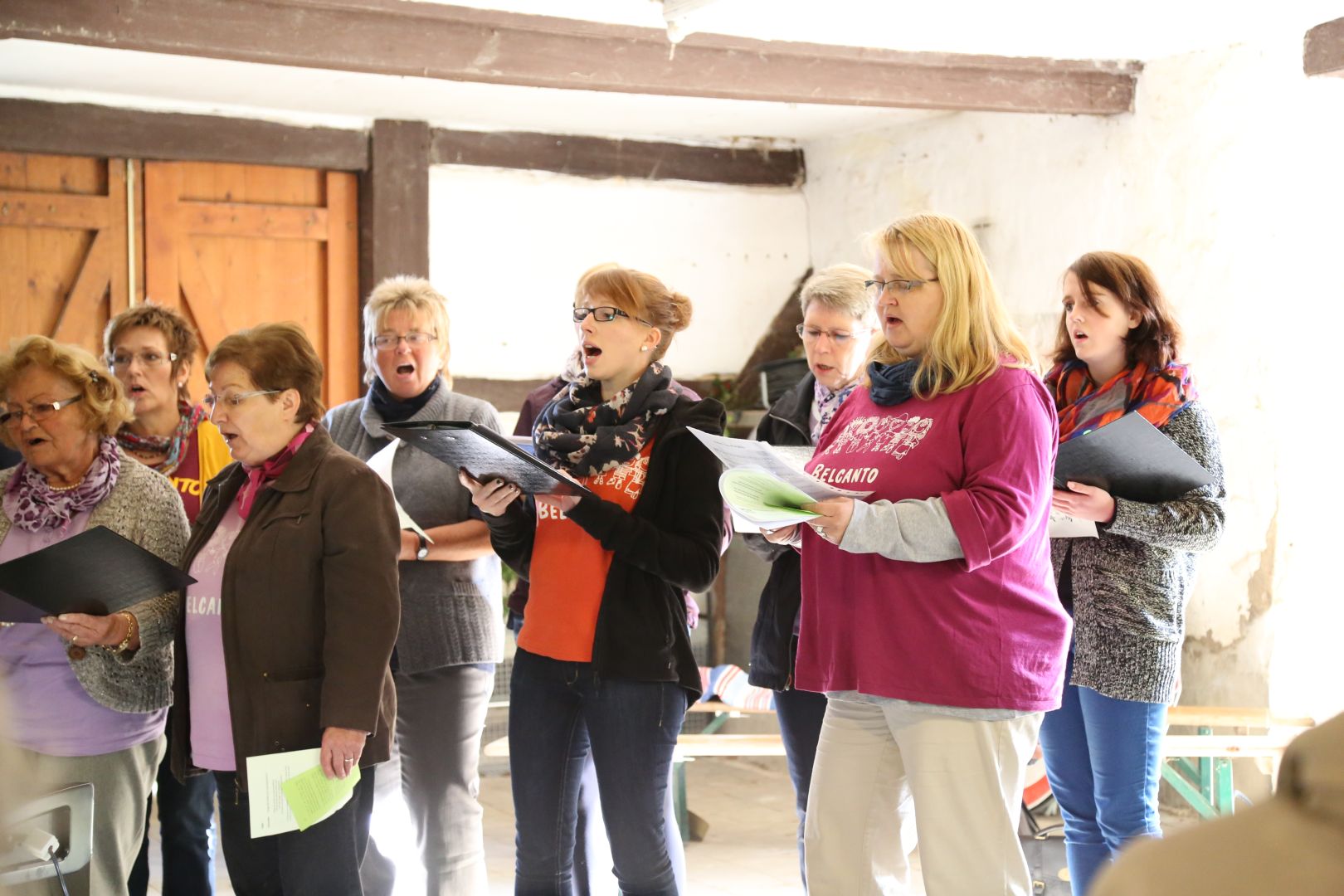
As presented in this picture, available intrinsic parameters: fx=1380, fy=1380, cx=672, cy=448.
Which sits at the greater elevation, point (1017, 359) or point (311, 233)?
point (311, 233)

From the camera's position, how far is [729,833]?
4.95 m

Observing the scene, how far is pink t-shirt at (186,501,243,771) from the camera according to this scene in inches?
97.2

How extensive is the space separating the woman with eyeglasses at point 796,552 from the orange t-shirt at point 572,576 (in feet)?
1.48

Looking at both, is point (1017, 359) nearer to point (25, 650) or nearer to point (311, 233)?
point (25, 650)

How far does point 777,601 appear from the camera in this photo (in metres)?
2.95

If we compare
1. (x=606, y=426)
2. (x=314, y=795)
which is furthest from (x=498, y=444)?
(x=314, y=795)

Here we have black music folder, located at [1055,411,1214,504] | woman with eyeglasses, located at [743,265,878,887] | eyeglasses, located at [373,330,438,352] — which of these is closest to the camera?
black music folder, located at [1055,411,1214,504]

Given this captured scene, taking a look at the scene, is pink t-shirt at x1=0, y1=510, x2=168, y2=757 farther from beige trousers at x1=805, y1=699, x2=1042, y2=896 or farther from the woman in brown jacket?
beige trousers at x1=805, y1=699, x2=1042, y2=896

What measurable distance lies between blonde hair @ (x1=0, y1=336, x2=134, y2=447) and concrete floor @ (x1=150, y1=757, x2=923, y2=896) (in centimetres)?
132

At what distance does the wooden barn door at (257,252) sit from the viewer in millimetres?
5617

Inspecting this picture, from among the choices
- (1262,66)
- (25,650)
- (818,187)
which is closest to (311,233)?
(818,187)

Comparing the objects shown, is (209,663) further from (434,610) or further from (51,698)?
(434,610)

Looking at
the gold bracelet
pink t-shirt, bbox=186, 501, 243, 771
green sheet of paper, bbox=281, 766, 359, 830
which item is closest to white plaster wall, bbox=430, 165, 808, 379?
the gold bracelet

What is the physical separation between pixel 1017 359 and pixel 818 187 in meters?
4.62
